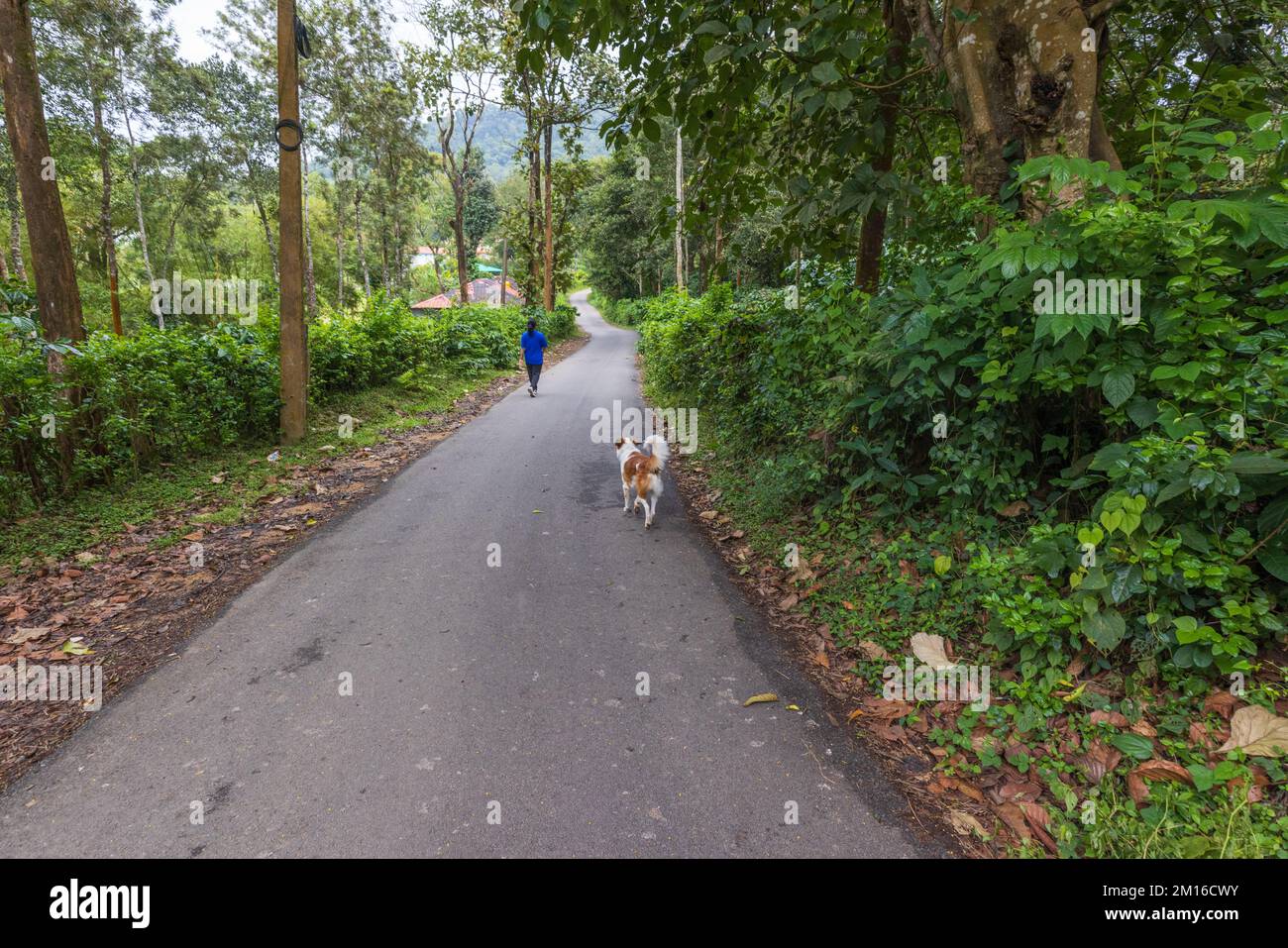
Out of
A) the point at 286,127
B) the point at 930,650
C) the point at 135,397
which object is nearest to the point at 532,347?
the point at 286,127

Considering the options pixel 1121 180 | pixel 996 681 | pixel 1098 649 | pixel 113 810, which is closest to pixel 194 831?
pixel 113 810

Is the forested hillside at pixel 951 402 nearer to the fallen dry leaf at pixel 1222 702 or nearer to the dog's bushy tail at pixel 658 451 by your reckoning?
the fallen dry leaf at pixel 1222 702

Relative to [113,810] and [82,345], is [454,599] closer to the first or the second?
[113,810]

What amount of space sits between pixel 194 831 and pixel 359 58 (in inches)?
1472

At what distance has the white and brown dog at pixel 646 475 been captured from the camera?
634cm

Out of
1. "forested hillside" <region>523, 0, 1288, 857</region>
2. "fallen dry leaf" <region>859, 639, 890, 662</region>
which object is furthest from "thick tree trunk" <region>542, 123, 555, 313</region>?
"fallen dry leaf" <region>859, 639, 890, 662</region>

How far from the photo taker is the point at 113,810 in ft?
8.77

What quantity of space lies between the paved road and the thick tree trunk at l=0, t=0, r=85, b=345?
5.40 m

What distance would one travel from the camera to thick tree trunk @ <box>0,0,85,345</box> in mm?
6969

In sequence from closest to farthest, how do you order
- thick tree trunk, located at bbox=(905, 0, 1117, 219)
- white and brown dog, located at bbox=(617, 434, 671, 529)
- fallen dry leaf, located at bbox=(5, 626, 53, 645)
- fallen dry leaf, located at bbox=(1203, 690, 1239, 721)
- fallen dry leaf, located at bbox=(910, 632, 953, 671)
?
1. fallen dry leaf, located at bbox=(1203, 690, 1239, 721)
2. fallen dry leaf, located at bbox=(910, 632, 953, 671)
3. thick tree trunk, located at bbox=(905, 0, 1117, 219)
4. fallen dry leaf, located at bbox=(5, 626, 53, 645)
5. white and brown dog, located at bbox=(617, 434, 671, 529)

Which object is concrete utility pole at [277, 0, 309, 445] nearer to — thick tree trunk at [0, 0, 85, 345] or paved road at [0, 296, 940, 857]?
thick tree trunk at [0, 0, 85, 345]

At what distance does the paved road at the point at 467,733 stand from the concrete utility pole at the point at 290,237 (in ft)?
14.7

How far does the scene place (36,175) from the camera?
7.06 m

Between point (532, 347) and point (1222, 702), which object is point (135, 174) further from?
point (1222, 702)
